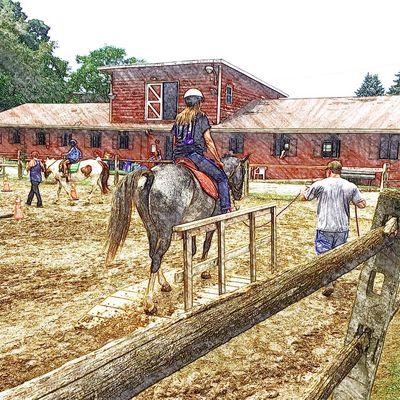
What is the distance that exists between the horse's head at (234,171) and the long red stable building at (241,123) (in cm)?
1356

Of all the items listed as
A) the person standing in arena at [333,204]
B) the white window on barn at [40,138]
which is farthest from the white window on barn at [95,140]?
the person standing in arena at [333,204]

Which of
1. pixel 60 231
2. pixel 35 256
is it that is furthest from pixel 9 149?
pixel 35 256

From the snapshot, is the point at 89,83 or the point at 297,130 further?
the point at 89,83

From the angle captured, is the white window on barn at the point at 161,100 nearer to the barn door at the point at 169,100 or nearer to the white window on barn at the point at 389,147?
the barn door at the point at 169,100

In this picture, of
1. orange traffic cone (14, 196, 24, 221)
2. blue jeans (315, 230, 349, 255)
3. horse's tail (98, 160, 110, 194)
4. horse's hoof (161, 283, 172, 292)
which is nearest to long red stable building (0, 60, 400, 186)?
horse's tail (98, 160, 110, 194)

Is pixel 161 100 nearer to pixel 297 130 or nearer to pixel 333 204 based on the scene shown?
pixel 297 130

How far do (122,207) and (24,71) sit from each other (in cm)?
3876

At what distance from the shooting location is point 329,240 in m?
6.31

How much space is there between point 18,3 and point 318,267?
6907 cm

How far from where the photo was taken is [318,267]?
1.92 metres

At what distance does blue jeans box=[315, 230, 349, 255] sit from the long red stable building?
602 inches

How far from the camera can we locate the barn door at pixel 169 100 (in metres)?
25.4

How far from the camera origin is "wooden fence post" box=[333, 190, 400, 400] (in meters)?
2.62

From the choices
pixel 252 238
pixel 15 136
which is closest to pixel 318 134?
pixel 252 238
